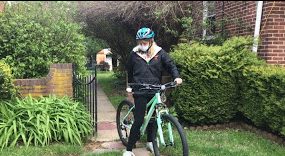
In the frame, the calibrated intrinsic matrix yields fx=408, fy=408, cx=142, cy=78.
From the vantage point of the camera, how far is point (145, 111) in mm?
5316

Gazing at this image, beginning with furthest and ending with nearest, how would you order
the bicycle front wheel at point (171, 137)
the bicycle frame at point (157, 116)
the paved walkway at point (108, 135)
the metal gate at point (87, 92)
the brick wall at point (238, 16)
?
1. the brick wall at point (238, 16)
2. the metal gate at point (87, 92)
3. the paved walkway at point (108, 135)
4. the bicycle frame at point (157, 116)
5. the bicycle front wheel at point (171, 137)

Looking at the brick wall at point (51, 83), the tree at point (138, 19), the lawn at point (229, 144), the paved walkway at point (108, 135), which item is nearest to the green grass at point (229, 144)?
the lawn at point (229, 144)

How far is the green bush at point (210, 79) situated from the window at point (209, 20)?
1743mm

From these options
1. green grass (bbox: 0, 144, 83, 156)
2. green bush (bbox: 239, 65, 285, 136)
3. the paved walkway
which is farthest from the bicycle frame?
green bush (bbox: 239, 65, 285, 136)

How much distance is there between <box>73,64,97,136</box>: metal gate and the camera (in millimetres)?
6633

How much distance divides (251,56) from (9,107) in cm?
411

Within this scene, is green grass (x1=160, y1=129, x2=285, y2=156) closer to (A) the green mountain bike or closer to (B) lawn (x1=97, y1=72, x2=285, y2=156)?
(B) lawn (x1=97, y1=72, x2=285, y2=156)

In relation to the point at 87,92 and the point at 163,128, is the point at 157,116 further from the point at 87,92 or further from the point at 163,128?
the point at 87,92

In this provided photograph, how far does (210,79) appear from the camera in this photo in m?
6.91

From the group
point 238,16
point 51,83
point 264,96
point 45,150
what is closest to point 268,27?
point 238,16

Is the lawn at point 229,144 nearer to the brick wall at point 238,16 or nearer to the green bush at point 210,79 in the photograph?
the green bush at point 210,79

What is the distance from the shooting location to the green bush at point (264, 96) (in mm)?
5973

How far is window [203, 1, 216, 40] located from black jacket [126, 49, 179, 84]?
3503 mm

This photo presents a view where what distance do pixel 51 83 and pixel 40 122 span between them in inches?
31.1
